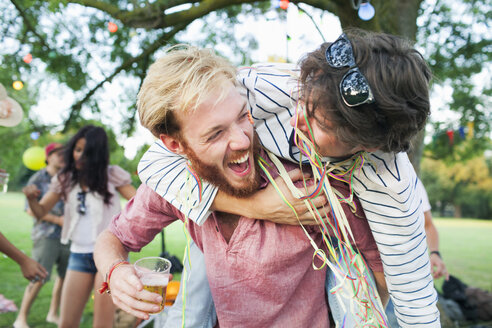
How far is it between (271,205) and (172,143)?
22.7 inches

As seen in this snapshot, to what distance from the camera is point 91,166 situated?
13.4ft

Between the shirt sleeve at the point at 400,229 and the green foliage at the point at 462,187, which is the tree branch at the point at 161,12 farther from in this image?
the green foliage at the point at 462,187

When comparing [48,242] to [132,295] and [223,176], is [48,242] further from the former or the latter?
[223,176]

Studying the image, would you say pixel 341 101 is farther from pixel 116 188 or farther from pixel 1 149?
pixel 1 149

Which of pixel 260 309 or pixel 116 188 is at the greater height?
pixel 260 309

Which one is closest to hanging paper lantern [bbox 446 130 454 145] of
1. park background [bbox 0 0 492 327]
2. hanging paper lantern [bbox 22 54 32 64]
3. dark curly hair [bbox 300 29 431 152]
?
park background [bbox 0 0 492 327]

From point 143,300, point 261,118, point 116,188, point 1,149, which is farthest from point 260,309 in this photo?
point 1,149

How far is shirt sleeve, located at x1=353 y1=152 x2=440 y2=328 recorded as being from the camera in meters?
1.40

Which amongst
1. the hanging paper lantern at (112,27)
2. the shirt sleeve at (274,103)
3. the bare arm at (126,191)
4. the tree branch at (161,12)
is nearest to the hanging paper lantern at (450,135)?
the tree branch at (161,12)

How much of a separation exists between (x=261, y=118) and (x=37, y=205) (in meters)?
3.57

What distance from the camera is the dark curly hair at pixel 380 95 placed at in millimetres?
1253

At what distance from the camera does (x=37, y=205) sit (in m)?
4.26

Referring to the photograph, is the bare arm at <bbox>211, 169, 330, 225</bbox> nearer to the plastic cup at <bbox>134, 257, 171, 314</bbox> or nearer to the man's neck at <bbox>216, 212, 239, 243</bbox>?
the man's neck at <bbox>216, 212, 239, 243</bbox>

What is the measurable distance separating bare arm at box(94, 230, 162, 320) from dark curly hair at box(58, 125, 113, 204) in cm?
247
